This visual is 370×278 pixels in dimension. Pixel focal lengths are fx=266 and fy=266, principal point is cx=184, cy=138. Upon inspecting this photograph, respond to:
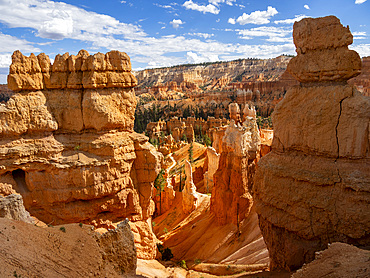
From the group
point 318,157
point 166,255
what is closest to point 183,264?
point 166,255

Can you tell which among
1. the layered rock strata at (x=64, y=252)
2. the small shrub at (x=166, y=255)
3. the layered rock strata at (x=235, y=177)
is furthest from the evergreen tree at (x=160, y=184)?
the layered rock strata at (x=64, y=252)

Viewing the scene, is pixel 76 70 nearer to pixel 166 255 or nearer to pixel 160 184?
pixel 166 255

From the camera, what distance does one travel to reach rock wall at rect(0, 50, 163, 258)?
1186 centimetres

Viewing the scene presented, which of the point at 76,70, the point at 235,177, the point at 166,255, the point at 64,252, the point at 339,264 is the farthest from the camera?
the point at 235,177

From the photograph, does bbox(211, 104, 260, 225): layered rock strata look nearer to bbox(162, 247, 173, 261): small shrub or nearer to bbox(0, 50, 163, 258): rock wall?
bbox(162, 247, 173, 261): small shrub

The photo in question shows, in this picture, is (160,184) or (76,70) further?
(160,184)

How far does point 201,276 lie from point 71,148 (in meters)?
8.79

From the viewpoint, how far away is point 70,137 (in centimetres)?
1292

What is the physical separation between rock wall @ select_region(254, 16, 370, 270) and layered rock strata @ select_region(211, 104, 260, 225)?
24.1 ft

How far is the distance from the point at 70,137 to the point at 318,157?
10.8m

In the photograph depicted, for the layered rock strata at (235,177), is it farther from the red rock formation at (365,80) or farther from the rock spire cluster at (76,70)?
the red rock formation at (365,80)

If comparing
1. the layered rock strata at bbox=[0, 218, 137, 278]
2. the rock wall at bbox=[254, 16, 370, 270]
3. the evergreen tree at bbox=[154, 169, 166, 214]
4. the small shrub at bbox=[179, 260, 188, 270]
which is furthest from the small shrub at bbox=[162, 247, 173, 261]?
the layered rock strata at bbox=[0, 218, 137, 278]

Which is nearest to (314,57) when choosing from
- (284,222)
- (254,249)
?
(284,222)

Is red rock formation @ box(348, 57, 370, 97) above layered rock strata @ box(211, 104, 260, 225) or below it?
above
